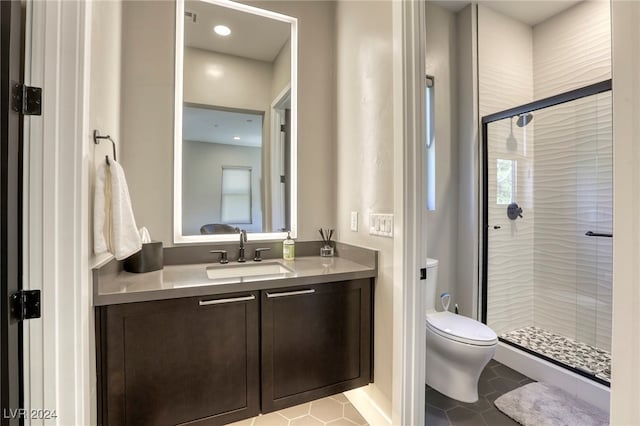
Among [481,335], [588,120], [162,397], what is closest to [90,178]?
[162,397]

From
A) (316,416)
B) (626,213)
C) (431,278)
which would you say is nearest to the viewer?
(626,213)

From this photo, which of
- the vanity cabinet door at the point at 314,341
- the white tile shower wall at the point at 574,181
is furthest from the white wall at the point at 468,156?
the vanity cabinet door at the point at 314,341

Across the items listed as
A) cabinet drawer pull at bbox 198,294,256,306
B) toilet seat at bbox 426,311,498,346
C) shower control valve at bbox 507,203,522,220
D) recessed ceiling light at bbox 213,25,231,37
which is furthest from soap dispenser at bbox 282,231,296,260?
shower control valve at bbox 507,203,522,220

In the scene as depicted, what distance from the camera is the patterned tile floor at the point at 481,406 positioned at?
1.64 m

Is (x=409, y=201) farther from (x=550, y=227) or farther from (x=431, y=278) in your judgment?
(x=550, y=227)

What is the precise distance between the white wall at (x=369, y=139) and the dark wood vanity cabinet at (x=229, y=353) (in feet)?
0.41

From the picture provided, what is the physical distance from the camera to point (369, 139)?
5.62 ft

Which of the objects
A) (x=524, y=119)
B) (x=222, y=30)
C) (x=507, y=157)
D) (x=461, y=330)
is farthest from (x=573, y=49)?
(x=222, y=30)

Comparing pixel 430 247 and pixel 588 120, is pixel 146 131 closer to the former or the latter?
pixel 430 247

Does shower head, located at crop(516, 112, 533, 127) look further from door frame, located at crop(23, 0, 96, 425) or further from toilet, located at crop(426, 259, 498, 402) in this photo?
door frame, located at crop(23, 0, 96, 425)

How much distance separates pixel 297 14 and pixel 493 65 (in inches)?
67.3

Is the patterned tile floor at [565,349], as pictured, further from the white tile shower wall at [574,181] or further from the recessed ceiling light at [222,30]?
the recessed ceiling light at [222,30]

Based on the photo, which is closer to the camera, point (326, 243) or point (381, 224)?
point (381, 224)

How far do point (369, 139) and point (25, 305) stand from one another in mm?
1608
